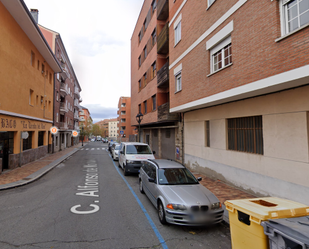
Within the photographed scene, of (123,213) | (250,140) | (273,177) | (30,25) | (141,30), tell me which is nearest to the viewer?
(123,213)

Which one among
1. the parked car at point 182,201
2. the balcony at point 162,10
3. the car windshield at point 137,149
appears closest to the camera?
the parked car at point 182,201

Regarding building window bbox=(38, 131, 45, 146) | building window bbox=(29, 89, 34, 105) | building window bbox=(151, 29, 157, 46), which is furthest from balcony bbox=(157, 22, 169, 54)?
building window bbox=(38, 131, 45, 146)

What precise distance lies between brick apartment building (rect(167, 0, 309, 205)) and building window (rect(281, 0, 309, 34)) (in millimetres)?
25

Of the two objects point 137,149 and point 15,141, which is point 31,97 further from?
point 137,149

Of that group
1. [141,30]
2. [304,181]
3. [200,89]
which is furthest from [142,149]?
[141,30]

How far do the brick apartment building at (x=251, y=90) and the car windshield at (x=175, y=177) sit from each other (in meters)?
2.94

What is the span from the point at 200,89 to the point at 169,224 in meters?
6.83

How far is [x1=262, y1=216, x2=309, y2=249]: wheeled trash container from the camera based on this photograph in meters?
2.26

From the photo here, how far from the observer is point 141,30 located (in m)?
23.5

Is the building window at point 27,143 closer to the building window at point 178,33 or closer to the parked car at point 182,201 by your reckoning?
the parked car at point 182,201

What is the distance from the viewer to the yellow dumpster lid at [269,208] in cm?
277

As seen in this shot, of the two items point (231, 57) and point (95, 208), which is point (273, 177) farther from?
point (95, 208)

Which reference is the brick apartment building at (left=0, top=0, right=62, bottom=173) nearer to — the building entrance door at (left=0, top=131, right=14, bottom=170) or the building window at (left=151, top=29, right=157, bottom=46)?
the building entrance door at (left=0, top=131, right=14, bottom=170)

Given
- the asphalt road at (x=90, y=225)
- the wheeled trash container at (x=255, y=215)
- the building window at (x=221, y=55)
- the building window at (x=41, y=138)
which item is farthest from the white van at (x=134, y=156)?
the building window at (x=41, y=138)
